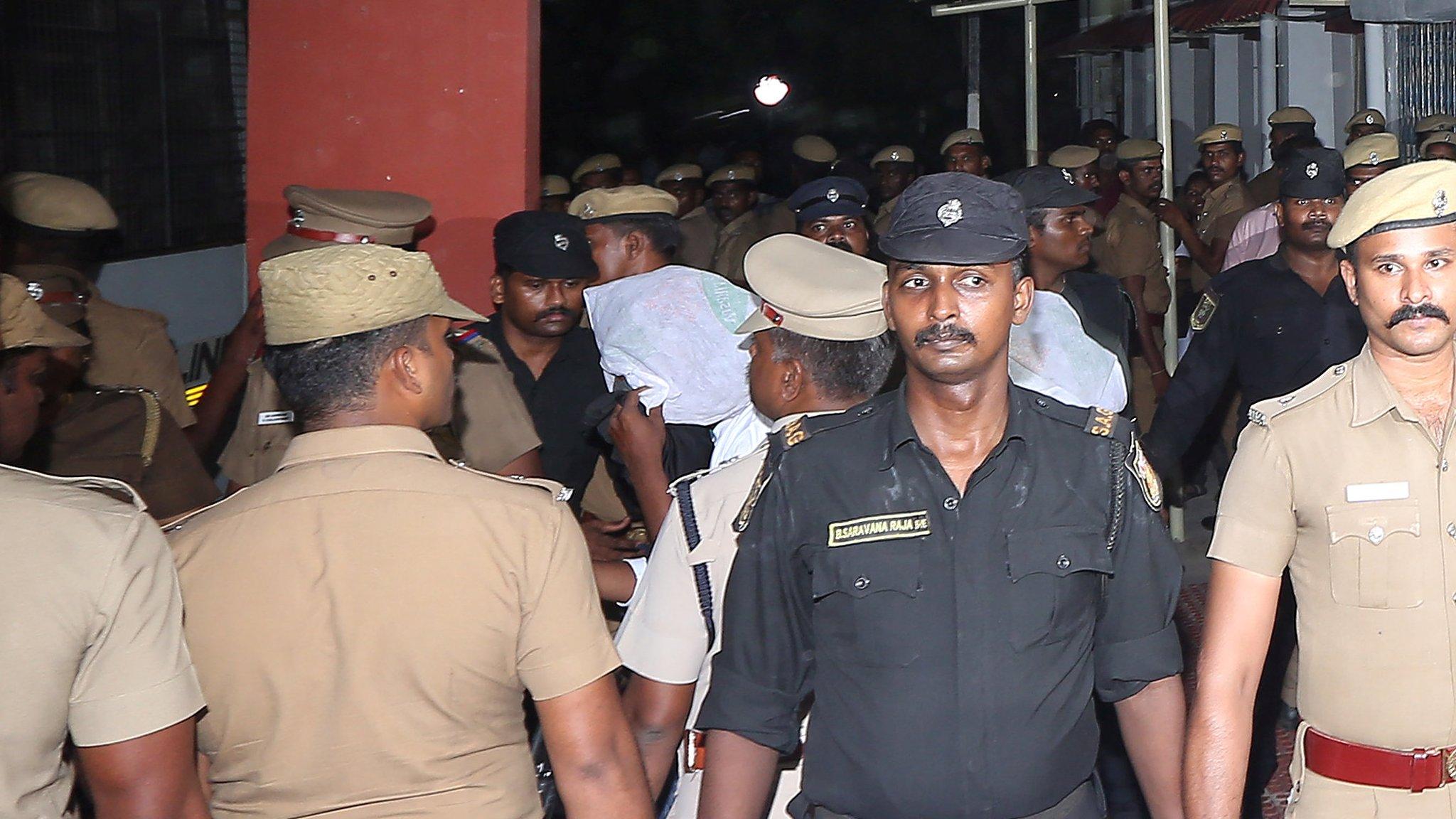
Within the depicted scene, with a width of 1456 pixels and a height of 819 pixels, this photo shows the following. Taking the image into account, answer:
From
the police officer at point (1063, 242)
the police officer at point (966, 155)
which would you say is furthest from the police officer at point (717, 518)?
the police officer at point (966, 155)

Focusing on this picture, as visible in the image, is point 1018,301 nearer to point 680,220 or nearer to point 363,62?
point 363,62

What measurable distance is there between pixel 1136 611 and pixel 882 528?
0.48m

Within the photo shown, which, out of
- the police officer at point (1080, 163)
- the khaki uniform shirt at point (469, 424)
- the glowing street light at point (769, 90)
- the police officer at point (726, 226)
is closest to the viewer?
the khaki uniform shirt at point (469, 424)

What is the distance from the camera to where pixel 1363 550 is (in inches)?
110

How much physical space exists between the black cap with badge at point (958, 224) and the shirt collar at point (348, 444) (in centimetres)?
87

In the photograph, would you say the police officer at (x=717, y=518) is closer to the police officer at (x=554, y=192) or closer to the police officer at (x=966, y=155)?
the police officer at (x=966, y=155)

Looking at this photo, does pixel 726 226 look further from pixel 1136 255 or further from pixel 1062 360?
pixel 1062 360

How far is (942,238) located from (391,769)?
1237 millimetres

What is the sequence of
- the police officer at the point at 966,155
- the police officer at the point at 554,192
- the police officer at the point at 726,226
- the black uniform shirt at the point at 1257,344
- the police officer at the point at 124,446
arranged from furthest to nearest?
the police officer at the point at 554,192, the police officer at the point at 966,155, the police officer at the point at 726,226, the black uniform shirt at the point at 1257,344, the police officer at the point at 124,446

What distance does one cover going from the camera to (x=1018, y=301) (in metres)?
2.77

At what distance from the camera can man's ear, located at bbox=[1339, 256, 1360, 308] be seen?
9.51 feet

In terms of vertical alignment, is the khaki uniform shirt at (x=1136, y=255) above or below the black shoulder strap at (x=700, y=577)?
above

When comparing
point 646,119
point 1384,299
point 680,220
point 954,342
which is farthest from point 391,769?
point 646,119

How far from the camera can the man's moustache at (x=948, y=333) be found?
2.65 meters
